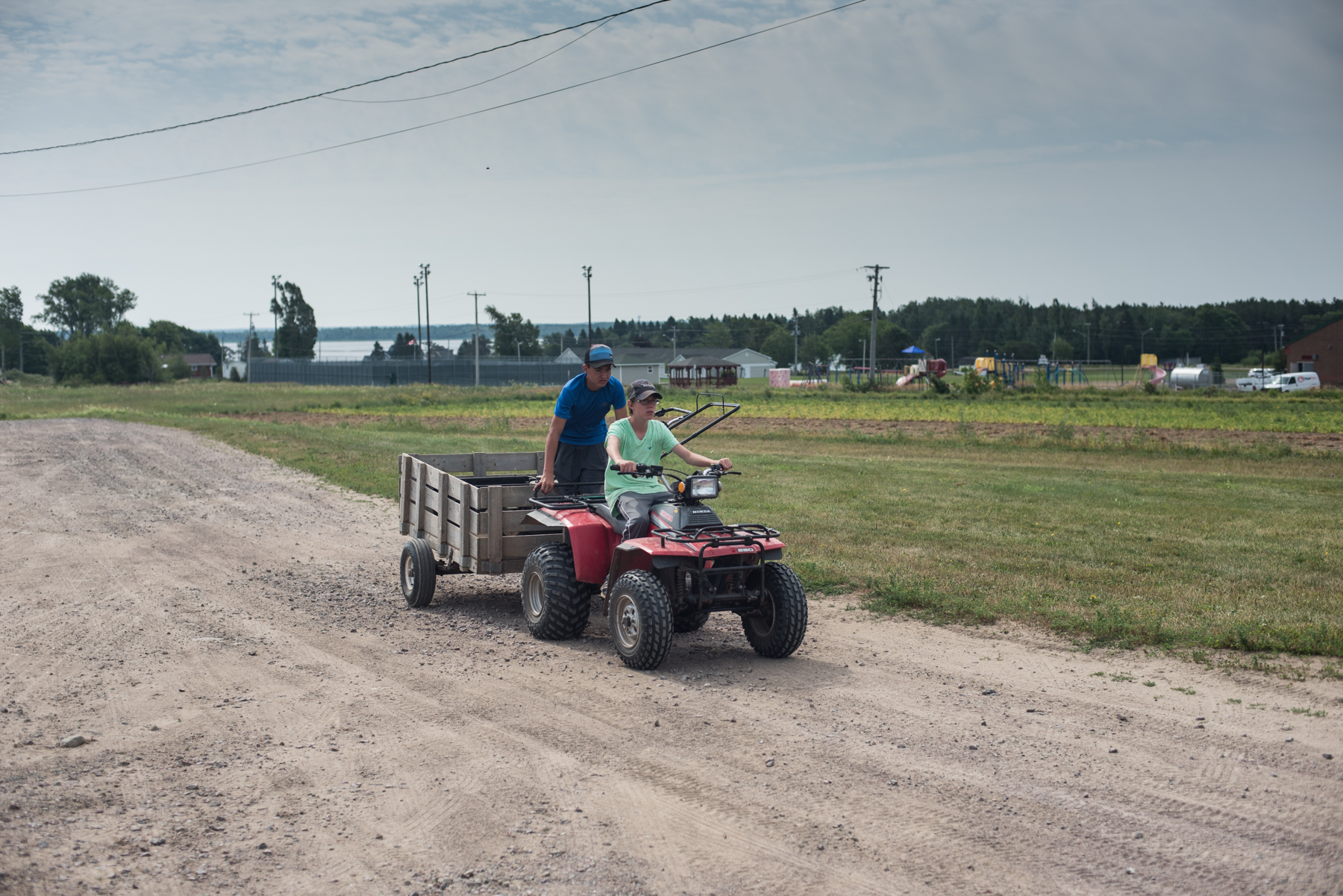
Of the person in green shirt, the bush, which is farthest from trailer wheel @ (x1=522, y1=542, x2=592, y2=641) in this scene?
the bush

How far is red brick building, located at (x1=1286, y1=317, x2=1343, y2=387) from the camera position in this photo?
247 ft

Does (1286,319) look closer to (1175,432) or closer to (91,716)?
(1175,432)

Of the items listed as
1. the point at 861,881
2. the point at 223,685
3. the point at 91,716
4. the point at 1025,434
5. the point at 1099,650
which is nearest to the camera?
the point at 861,881

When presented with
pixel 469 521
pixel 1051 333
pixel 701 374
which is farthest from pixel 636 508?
pixel 1051 333

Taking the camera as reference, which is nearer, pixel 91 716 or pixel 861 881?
pixel 861 881

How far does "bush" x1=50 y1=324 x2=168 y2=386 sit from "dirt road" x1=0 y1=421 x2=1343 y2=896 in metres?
95.8

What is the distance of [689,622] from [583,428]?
1910mm

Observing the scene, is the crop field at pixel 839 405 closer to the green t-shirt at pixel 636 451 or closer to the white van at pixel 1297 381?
the white van at pixel 1297 381

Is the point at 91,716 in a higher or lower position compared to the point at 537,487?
lower

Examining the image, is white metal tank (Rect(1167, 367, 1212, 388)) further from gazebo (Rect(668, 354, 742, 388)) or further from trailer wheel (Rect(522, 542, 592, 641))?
trailer wheel (Rect(522, 542, 592, 641))

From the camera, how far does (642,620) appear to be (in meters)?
6.50

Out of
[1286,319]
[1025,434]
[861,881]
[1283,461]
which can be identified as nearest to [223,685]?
[861,881]

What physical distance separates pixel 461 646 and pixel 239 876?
3.55 meters

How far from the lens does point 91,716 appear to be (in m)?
5.81
